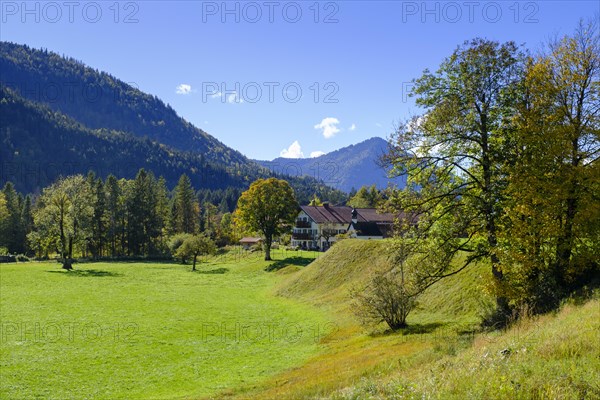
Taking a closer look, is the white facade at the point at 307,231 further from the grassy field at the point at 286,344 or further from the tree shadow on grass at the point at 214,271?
the grassy field at the point at 286,344

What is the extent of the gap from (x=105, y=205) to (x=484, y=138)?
4249 inches

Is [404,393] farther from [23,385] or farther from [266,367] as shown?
[23,385]

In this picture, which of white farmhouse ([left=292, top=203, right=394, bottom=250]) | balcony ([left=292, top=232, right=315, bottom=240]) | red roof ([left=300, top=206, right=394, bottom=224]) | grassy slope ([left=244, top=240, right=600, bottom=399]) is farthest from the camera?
balcony ([left=292, top=232, right=315, bottom=240])

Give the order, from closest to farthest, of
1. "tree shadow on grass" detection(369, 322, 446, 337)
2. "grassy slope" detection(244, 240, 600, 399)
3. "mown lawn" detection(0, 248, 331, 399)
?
"grassy slope" detection(244, 240, 600, 399) < "mown lawn" detection(0, 248, 331, 399) < "tree shadow on grass" detection(369, 322, 446, 337)

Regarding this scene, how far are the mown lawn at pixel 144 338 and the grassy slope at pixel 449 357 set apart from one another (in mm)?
3267

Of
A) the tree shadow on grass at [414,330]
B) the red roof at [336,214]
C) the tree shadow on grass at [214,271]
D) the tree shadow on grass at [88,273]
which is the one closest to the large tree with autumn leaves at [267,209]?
the tree shadow on grass at [214,271]

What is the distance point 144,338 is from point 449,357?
2348 centimetres

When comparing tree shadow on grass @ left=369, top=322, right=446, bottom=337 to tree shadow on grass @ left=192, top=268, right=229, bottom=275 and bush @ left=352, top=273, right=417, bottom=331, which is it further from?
tree shadow on grass @ left=192, top=268, right=229, bottom=275

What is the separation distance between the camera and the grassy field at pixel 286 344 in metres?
10.8

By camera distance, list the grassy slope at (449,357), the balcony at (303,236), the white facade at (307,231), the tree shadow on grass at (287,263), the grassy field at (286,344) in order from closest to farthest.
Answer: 1. the grassy slope at (449,357)
2. the grassy field at (286,344)
3. the tree shadow on grass at (287,263)
4. the white facade at (307,231)
5. the balcony at (303,236)

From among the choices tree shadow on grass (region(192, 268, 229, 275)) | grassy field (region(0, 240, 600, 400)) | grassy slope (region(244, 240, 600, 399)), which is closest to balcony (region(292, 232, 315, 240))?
tree shadow on grass (region(192, 268, 229, 275))

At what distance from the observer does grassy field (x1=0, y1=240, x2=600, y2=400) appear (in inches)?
424

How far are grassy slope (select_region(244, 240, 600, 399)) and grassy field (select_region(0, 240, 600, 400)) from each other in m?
0.07

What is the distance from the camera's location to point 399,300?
2950 cm
